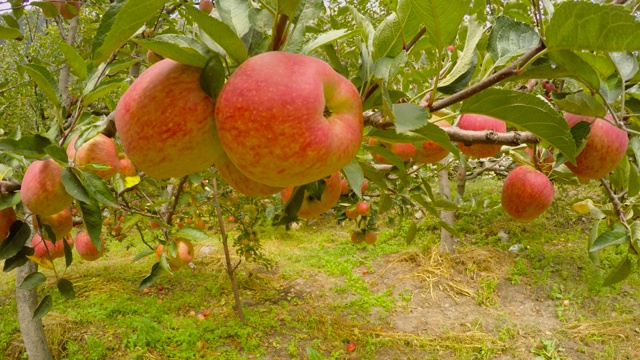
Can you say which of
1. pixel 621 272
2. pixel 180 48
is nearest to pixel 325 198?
pixel 180 48

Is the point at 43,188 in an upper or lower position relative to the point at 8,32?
lower

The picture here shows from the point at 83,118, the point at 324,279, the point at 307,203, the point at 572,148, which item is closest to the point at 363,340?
the point at 324,279

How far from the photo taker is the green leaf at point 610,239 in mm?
1066

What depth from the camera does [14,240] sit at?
3.32 ft

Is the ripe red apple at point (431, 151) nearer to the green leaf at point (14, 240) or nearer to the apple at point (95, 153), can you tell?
the apple at point (95, 153)

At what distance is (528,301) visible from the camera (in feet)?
13.4

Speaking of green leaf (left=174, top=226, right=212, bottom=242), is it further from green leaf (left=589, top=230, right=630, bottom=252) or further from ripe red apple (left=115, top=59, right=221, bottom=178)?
green leaf (left=589, top=230, right=630, bottom=252)

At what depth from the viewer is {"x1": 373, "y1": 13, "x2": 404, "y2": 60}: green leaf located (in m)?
0.64

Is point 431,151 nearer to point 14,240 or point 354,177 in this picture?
point 354,177

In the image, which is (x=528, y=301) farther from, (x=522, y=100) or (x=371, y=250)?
(x=522, y=100)

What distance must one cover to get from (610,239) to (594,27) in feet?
2.90

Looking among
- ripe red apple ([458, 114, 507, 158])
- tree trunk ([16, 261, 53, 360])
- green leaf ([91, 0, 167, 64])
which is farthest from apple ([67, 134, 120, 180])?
tree trunk ([16, 261, 53, 360])

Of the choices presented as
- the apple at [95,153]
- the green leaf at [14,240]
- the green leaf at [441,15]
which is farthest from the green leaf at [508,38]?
the green leaf at [14,240]

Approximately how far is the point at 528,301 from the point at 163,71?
4.42 meters
